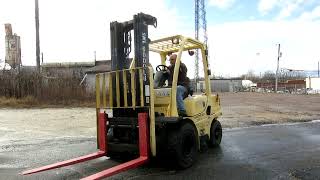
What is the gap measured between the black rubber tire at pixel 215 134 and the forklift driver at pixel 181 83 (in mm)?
1869

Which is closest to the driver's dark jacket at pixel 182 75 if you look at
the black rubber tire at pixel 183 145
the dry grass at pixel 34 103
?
the black rubber tire at pixel 183 145

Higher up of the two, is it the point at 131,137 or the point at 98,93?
the point at 98,93

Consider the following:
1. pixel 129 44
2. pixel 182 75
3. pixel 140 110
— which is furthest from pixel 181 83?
pixel 129 44

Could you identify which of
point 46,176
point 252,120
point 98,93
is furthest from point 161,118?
point 252,120

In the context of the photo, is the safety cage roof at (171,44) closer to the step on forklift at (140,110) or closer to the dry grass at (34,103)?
the step on forklift at (140,110)

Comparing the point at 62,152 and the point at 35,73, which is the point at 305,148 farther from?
the point at 35,73

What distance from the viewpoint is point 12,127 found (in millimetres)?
15953

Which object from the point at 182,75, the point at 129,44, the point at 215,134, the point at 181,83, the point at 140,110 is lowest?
the point at 215,134

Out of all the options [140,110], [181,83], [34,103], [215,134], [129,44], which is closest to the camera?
[140,110]

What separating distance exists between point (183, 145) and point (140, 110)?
1.12 meters

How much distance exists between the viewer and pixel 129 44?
29.0ft

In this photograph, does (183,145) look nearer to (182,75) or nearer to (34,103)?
→ (182,75)

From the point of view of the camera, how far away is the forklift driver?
870 cm

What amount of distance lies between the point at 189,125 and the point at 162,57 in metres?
2.54
